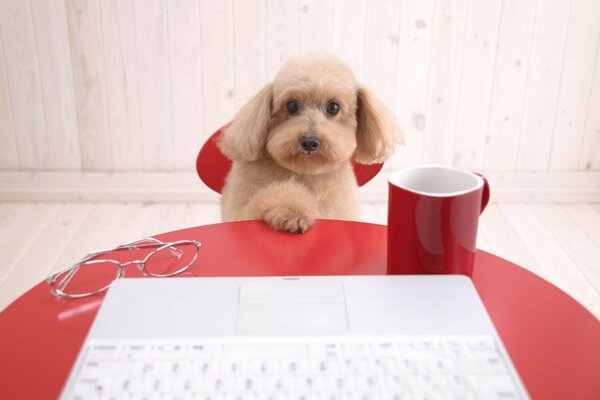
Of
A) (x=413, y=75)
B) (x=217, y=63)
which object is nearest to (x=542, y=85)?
(x=413, y=75)

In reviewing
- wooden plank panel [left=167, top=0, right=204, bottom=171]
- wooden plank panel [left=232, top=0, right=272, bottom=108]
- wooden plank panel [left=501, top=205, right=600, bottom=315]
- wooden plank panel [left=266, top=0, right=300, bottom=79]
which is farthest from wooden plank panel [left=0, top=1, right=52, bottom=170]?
wooden plank panel [left=501, top=205, right=600, bottom=315]

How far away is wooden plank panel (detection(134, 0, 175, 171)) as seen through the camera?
2287 mm

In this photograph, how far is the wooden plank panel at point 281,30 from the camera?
229 centimetres

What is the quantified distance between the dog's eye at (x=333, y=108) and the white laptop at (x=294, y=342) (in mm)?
576

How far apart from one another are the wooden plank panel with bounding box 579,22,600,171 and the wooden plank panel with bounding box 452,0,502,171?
41cm

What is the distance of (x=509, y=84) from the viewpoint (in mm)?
2418

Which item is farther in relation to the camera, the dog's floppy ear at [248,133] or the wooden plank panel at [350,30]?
the wooden plank panel at [350,30]

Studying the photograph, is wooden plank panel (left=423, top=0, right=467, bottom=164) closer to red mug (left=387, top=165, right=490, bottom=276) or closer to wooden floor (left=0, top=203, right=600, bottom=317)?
wooden floor (left=0, top=203, right=600, bottom=317)

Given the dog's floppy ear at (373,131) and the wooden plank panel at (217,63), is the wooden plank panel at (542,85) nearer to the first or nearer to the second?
the wooden plank panel at (217,63)

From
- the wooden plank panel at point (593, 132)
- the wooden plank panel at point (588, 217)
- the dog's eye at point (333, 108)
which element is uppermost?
the dog's eye at point (333, 108)

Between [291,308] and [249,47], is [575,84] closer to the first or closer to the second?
[249,47]

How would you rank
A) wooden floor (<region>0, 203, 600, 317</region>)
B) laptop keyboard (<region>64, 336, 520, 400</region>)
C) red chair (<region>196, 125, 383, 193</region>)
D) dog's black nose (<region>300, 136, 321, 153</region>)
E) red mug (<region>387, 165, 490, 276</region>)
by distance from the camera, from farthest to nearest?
wooden floor (<region>0, 203, 600, 317</region>)
red chair (<region>196, 125, 383, 193</region>)
dog's black nose (<region>300, 136, 321, 153</region>)
red mug (<region>387, 165, 490, 276</region>)
laptop keyboard (<region>64, 336, 520, 400</region>)

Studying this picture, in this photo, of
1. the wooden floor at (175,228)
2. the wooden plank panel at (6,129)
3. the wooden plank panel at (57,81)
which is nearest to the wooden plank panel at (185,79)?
the wooden floor at (175,228)

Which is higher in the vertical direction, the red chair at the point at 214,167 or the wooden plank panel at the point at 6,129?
the red chair at the point at 214,167
